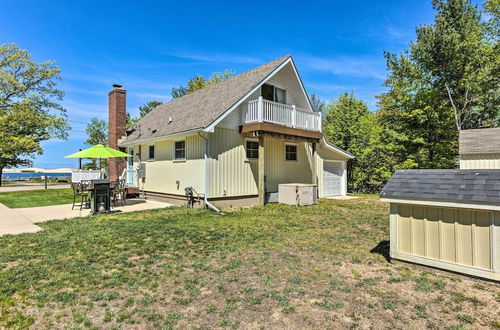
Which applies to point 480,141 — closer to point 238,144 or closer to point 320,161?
point 320,161

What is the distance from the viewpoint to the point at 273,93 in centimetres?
1381

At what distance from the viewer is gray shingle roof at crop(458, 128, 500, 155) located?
46.6 feet

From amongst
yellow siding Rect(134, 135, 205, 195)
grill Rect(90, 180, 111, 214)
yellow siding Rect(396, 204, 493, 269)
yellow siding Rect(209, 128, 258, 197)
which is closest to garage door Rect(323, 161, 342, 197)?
yellow siding Rect(209, 128, 258, 197)

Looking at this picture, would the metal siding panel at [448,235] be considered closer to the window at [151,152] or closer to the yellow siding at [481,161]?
the window at [151,152]

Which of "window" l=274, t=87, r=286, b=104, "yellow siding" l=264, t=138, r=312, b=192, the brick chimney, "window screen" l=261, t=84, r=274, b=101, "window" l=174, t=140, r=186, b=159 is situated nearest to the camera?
"window" l=174, t=140, r=186, b=159

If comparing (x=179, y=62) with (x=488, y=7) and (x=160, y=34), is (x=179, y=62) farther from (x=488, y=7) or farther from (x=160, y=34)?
(x=488, y=7)

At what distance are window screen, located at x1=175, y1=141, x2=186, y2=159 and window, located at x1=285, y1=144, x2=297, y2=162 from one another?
17.9 feet

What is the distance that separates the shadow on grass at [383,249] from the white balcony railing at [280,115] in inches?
275

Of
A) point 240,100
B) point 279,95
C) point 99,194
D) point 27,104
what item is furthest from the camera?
point 27,104

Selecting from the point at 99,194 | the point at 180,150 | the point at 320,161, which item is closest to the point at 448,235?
the point at 99,194

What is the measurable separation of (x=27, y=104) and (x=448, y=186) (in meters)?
29.1

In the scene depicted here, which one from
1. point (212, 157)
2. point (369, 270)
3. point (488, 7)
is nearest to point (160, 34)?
point (212, 157)

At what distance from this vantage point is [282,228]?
7750 millimetres

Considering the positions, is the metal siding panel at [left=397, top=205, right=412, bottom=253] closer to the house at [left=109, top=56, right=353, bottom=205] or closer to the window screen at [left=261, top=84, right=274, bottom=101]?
the house at [left=109, top=56, right=353, bottom=205]
